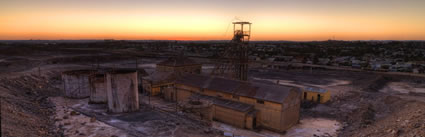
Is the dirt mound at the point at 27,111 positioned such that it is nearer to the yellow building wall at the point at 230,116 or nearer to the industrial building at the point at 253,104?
the yellow building wall at the point at 230,116

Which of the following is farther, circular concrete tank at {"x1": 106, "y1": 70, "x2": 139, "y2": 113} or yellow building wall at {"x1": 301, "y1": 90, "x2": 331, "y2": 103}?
yellow building wall at {"x1": 301, "y1": 90, "x2": 331, "y2": 103}

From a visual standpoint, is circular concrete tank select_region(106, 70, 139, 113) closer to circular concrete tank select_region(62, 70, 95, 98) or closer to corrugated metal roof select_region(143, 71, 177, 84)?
circular concrete tank select_region(62, 70, 95, 98)

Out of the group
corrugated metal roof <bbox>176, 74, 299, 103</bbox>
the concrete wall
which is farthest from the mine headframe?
the concrete wall

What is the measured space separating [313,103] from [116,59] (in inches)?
2642

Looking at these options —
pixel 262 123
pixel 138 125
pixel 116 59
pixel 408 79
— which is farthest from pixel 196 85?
pixel 116 59

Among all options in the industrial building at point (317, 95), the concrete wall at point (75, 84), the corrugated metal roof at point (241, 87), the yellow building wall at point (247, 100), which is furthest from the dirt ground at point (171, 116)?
the corrugated metal roof at point (241, 87)

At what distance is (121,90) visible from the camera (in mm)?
20312

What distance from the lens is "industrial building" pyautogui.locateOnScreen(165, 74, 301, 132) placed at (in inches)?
854

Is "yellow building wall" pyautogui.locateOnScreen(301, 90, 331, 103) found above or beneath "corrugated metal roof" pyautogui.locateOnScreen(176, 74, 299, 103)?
beneath

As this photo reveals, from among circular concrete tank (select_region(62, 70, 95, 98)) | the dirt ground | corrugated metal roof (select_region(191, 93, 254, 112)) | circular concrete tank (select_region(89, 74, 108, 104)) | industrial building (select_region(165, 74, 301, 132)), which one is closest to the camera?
the dirt ground

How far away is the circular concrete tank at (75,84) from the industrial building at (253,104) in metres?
13.5

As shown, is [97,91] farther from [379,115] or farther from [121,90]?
[379,115]

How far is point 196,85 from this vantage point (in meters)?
27.4

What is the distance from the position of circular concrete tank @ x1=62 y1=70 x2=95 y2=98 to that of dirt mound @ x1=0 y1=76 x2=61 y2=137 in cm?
243
